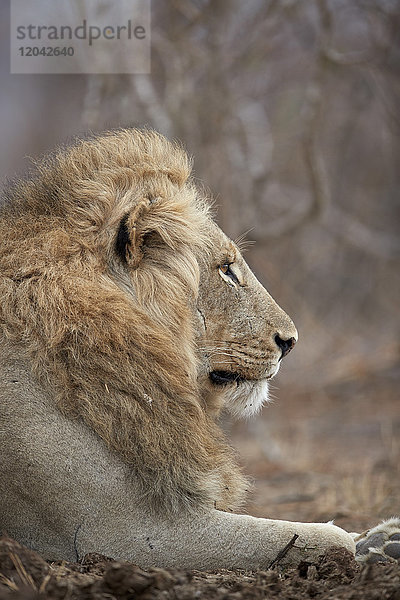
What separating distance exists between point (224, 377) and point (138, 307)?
596 millimetres

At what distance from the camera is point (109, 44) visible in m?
7.71

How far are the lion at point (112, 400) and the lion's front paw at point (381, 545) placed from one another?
8 cm

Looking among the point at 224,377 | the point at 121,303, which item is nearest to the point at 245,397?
the point at 224,377

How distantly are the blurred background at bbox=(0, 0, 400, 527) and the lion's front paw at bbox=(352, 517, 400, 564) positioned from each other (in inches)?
65.1

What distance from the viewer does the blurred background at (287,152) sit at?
7.43 metres

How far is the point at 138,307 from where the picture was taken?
3.40 meters

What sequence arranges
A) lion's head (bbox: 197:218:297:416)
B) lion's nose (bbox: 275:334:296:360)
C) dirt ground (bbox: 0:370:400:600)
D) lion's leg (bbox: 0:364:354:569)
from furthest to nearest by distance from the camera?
lion's nose (bbox: 275:334:296:360), lion's head (bbox: 197:218:297:416), lion's leg (bbox: 0:364:354:569), dirt ground (bbox: 0:370:400:600)

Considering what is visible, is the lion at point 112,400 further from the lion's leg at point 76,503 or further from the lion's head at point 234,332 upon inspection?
the lion's head at point 234,332

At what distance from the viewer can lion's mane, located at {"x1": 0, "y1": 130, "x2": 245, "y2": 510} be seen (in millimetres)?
3092

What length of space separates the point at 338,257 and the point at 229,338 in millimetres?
11632

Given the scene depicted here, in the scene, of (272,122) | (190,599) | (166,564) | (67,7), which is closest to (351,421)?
(272,122)

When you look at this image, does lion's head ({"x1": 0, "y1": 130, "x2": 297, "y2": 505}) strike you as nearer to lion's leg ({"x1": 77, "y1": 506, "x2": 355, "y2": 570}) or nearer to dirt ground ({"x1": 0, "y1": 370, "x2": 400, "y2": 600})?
lion's leg ({"x1": 77, "y1": 506, "x2": 355, "y2": 570})

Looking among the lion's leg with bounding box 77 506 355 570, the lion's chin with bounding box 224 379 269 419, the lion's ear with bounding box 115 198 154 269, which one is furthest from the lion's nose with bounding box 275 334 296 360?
the lion's leg with bounding box 77 506 355 570

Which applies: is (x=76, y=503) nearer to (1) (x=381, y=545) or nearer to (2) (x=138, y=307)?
(2) (x=138, y=307)
